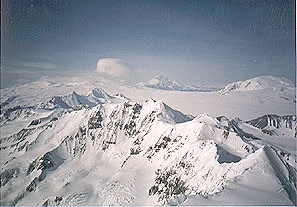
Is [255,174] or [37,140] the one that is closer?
[255,174]

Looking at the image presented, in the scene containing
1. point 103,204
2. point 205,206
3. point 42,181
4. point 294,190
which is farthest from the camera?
point 42,181

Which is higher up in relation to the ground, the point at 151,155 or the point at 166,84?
the point at 166,84

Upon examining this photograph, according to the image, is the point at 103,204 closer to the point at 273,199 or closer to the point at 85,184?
the point at 85,184

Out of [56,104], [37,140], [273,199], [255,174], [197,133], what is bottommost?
[56,104]

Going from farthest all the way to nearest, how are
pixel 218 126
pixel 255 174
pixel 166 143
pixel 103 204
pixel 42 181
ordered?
pixel 42 181 → pixel 166 143 → pixel 218 126 → pixel 103 204 → pixel 255 174

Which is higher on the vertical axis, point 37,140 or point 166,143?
point 166,143

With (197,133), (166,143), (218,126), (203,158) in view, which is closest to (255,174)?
(203,158)

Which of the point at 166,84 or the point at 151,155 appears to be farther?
the point at 151,155

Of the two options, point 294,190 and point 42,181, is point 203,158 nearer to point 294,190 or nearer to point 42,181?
point 294,190
